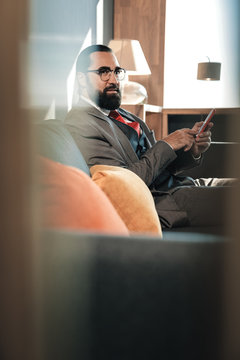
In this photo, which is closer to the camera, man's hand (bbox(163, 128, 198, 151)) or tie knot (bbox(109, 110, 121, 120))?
man's hand (bbox(163, 128, 198, 151))

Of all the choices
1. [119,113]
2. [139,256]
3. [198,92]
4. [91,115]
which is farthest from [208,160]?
[139,256]

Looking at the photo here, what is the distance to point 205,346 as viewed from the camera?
47 centimetres

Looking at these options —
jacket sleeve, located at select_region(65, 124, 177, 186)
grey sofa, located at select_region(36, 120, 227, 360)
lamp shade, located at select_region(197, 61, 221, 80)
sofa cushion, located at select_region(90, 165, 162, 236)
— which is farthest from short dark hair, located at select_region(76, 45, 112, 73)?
lamp shade, located at select_region(197, 61, 221, 80)

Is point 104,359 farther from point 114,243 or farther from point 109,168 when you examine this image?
point 109,168

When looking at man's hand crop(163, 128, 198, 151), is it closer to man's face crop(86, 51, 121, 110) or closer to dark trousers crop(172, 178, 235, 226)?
dark trousers crop(172, 178, 235, 226)

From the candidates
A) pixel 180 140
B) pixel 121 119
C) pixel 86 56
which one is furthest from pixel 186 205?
pixel 86 56

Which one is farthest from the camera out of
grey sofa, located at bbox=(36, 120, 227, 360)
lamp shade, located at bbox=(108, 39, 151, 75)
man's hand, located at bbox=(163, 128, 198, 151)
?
lamp shade, located at bbox=(108, 39, 151, 75)

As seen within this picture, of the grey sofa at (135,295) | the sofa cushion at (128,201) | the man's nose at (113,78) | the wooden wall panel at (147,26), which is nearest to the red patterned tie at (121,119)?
the man's nose at (113,78)

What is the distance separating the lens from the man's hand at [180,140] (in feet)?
5.54

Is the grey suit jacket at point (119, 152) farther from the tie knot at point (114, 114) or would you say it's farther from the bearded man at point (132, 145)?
the tie knot at point (114, 114)

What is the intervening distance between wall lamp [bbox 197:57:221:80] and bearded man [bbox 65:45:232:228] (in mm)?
1480

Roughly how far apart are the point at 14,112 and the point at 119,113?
5.24 ft

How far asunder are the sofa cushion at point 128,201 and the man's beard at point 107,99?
0.77 metres

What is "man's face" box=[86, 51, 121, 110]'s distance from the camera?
187 cm
